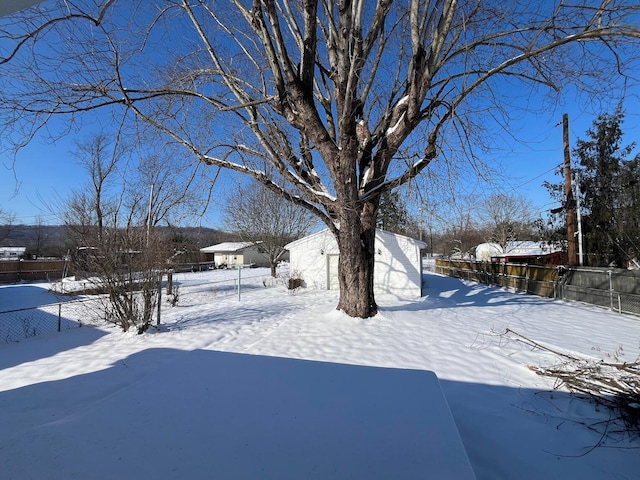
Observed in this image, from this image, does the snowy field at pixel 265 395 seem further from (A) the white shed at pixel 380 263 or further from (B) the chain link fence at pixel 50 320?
(A) the white shed at pixel 380 263

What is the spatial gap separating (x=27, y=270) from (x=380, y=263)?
27526 millimetres

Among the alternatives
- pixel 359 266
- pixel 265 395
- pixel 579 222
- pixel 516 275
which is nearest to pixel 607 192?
pixel 579 222

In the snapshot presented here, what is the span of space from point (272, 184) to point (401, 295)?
9.43 m

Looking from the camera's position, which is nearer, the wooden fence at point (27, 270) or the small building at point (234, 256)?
the wooden fence at point (27, 270)

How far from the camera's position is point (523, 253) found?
113 ft

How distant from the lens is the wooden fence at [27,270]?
2377 cm

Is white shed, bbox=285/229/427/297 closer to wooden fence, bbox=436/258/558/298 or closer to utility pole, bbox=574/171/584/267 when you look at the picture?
wooden fence, bbox=436/258/558/298

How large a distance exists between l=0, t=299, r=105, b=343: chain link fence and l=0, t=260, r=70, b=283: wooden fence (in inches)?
627

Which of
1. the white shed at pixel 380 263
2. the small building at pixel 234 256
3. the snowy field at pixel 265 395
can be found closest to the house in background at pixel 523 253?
the white shed at pixel 380 263

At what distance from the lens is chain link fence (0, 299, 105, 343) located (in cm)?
792

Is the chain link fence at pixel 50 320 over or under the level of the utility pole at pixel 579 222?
under

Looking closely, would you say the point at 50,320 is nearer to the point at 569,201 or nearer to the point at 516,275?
the point at 516,275

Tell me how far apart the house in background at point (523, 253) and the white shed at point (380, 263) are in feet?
30.6

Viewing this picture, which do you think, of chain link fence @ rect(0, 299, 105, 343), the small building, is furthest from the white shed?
the small building
